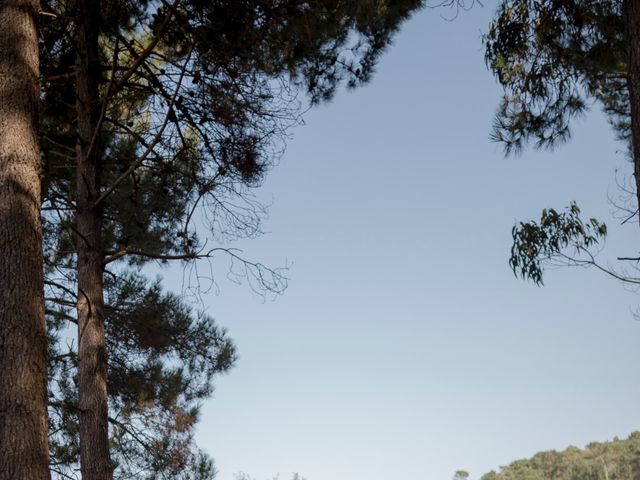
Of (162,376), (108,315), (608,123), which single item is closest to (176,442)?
(162,376)

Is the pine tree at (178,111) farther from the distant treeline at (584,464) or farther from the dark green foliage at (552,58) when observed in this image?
the distant treeline at (584,464)

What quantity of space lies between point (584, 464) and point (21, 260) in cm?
6363

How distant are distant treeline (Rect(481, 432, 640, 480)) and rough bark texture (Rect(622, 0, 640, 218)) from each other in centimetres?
5568

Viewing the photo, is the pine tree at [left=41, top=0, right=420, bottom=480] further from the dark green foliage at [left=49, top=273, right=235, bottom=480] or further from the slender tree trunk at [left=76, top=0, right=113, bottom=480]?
the dark green foliage at [left=49, top=273, right=235, bottom=480]

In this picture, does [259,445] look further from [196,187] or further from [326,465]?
[196,187]

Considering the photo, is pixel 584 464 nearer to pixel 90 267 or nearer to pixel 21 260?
pixel 90 267

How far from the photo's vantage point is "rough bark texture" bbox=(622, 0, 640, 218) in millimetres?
4082

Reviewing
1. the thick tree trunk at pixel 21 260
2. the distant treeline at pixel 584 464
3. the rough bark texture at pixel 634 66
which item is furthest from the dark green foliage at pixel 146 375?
the distant treeline at pixel 584 464

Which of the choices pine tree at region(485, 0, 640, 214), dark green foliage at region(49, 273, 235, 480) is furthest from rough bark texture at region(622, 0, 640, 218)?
dark green foliage at region(49, 273, 235, 480)

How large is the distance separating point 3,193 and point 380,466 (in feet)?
136

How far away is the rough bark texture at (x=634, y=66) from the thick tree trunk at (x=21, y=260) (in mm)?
2987

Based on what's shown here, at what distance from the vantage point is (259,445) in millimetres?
23297

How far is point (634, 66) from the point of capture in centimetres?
412

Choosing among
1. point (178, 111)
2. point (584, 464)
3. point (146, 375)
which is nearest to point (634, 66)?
point (178, 111)
